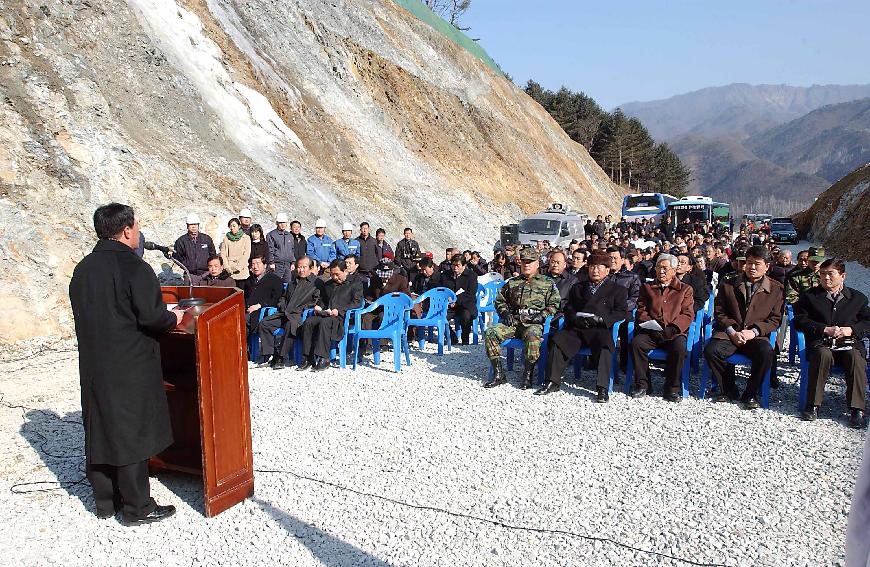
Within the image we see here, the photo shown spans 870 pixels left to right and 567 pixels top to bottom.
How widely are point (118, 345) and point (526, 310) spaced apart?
480 cm

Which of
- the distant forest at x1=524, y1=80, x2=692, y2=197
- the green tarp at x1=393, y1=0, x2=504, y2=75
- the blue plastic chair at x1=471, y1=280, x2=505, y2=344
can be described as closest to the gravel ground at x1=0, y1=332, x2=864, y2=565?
the blue plastic chair at x1=471, y1=280, x2=505, y2=344

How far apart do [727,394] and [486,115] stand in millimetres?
29513

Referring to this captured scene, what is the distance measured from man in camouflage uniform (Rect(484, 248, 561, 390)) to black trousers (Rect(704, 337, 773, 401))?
1.79 meters

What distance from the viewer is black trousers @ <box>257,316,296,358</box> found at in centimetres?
923

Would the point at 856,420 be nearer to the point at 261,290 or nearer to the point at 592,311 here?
the point at 592,311

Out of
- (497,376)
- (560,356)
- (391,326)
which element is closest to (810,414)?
(560,356)

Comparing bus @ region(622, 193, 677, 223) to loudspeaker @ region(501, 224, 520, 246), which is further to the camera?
bus @ region(622, 193, 677, 223)

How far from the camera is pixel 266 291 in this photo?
9922 mm

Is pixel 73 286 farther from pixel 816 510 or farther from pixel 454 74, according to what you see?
pixel 454 74

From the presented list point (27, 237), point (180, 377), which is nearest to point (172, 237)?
point (27, 237)

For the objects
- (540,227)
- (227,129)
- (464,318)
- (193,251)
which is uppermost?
(227,129)

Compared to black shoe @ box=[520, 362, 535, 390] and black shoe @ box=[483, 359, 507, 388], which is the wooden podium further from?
black shoe @ box=[520, 362, 535, 390]

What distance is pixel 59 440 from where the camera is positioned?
6.25 metres

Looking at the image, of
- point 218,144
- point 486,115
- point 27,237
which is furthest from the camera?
point 486,115
